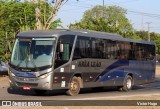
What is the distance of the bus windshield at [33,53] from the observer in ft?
64.3

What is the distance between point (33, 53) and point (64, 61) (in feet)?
4.65

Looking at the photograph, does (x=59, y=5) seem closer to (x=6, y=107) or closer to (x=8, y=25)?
(x=8, y=25)

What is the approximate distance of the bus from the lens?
19.5 metres

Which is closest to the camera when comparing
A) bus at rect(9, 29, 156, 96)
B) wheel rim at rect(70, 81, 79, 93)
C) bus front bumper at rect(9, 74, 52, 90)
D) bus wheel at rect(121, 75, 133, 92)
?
bus front bumper at rect(9, 74, 52, 90)

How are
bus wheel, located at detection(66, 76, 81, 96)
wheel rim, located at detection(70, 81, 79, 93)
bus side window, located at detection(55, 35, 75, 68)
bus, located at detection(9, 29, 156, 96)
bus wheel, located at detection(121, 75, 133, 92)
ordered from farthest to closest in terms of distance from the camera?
bus wheel, located at detection(121, 75, 133, 92) → wheel rim, located at detection(70, 81, 79, 93) → bus wheel, located at detection(66, 76, 81, 96) → bus side window, located at detection(55, 35, 75, 68) → bus, located at detection(9, 29, 156, 96)

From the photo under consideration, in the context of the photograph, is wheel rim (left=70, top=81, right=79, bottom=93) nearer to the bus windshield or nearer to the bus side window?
the bus side window

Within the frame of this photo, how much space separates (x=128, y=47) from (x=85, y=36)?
5.41 meters

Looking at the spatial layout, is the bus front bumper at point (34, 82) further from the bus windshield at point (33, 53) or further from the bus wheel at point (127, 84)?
the bus wheel at point (127, 84)

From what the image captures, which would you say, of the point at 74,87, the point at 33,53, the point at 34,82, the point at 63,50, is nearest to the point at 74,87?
the point at 74,87

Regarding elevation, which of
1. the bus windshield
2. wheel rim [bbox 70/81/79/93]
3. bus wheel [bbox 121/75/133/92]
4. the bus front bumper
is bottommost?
bus wheel [bbox 121/75/133/92]

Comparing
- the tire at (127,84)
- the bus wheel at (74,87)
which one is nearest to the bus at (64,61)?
the bus wheel at (74,87)

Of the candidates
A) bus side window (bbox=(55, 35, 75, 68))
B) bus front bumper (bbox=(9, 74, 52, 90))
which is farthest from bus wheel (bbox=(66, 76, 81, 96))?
bus front bumper (bbox=(9, 74, 52, 90))

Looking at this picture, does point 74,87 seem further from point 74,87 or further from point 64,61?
point 64,61

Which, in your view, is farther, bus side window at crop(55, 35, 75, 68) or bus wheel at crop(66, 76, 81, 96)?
bus wheel at crop(66, 76, 81, 96)
